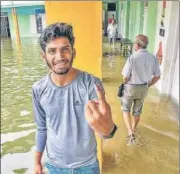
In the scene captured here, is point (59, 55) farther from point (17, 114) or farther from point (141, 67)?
point (17, 114)

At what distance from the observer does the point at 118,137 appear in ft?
10.4

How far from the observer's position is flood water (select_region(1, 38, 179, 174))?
2.66 meters

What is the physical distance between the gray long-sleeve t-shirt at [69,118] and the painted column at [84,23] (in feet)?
2.11

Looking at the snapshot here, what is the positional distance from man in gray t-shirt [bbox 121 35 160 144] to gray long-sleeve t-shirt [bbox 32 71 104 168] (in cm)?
158

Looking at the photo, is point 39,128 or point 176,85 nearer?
point 39,128

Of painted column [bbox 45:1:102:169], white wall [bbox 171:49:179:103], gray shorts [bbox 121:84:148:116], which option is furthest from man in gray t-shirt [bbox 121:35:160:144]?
white wall [bbox 171:49:179:103]

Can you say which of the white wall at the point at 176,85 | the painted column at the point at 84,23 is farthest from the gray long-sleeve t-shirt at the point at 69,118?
the white wall at the point at 176,85

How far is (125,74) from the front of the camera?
2820mm

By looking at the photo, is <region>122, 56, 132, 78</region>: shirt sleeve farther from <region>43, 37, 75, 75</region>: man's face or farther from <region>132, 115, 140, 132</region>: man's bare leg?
<region>43, 37, 75, 75</region>: man's face

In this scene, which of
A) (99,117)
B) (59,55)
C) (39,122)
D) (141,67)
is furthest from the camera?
(141,67)

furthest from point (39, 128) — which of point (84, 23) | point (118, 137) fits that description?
point (118, 137)

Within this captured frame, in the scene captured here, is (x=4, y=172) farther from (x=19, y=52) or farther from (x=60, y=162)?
(x=19, y=52)

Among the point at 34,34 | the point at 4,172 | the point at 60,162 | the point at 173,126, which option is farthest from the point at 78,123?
the point at 34,34

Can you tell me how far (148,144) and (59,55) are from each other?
221cm
